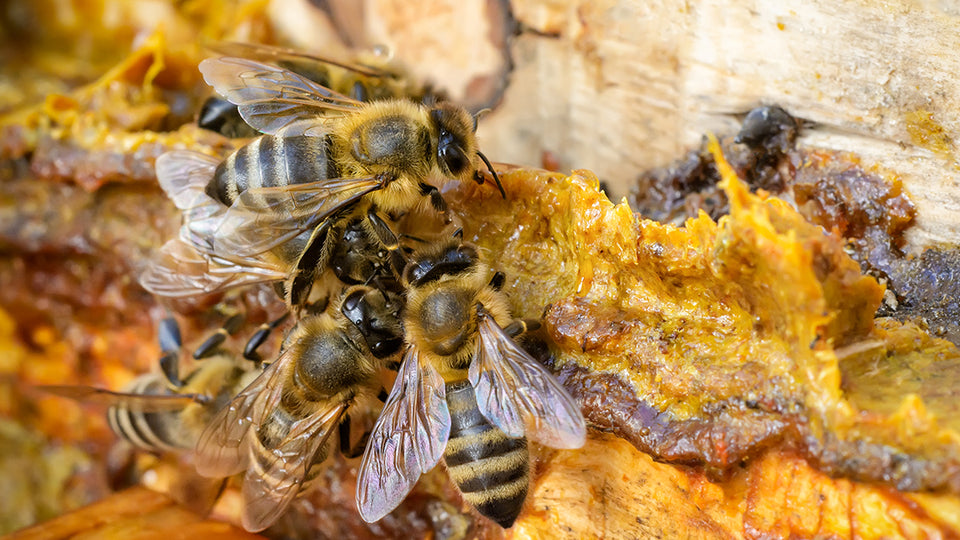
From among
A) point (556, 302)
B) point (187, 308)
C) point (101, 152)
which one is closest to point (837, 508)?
point (556, 302)

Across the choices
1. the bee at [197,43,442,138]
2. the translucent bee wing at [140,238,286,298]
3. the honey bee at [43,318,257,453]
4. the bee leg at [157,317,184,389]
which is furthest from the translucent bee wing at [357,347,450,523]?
the bee at [197,43,442,138]

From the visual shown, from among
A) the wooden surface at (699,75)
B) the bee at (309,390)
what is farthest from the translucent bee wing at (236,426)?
the wooden surface at (699,75)

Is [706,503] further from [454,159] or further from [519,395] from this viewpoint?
[454,159]

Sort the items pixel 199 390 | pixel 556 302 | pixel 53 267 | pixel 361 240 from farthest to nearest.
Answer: pixel 53 267, pixel 199 390, pixel 361 240, pixel 556 302

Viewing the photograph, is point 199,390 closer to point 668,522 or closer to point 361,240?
point 361,240

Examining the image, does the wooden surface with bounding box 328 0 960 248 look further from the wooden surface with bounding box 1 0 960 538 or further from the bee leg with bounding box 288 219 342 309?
the bee leg with bounding box 288 219 342 309

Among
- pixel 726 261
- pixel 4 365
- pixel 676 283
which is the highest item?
pixel 726 261
